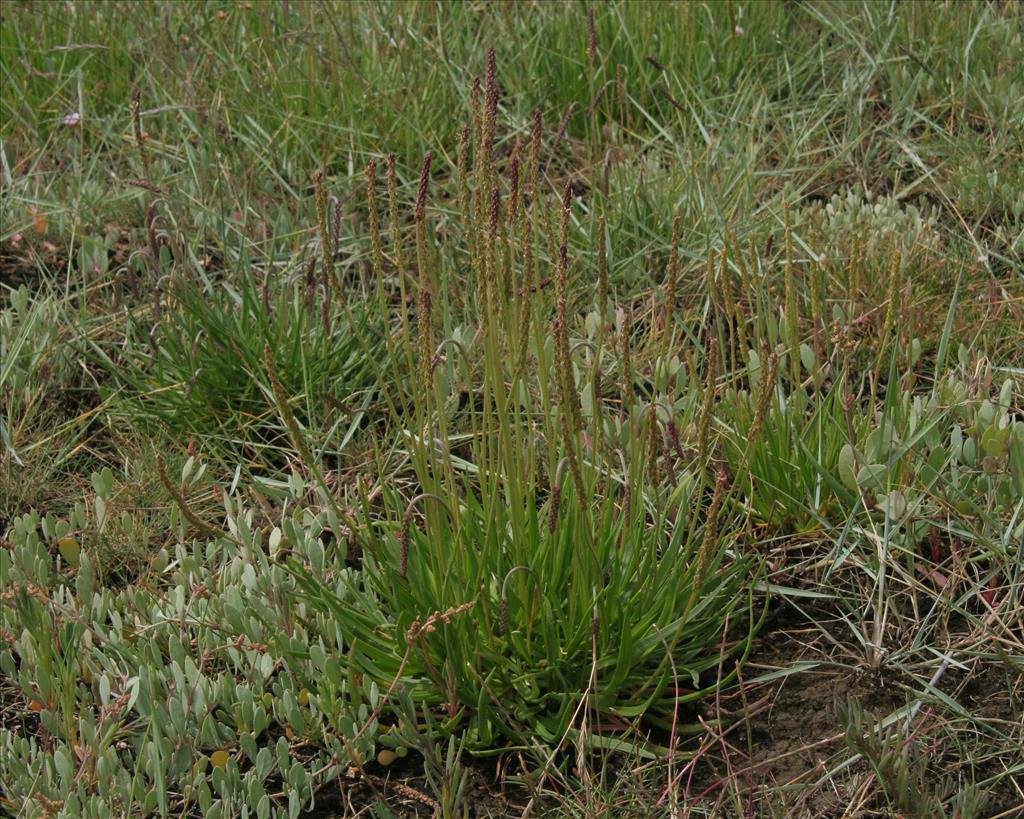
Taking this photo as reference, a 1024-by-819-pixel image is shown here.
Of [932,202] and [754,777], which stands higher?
[932,202]

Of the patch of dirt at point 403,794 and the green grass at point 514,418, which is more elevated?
the green grass at point 514,418

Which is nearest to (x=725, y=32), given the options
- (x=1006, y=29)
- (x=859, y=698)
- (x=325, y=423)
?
(x=1006, y=29)

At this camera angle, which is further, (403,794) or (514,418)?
(514,418)

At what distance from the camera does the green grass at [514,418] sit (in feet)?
7.09

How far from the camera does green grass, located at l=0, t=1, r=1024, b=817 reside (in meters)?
2.16

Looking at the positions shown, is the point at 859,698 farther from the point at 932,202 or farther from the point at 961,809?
the point at 932,202

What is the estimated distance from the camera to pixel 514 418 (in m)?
2.34

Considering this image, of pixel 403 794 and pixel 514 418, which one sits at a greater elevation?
pixel 514 418

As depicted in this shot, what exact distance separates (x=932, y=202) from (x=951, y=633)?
1.71 meters

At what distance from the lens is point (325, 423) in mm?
3029

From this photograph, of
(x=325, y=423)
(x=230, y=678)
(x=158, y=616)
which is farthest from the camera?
(x=325, y=423)

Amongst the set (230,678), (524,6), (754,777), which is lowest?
(754,777)

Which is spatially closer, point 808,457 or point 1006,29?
point 808,457

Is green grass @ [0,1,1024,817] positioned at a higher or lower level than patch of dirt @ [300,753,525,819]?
higher
